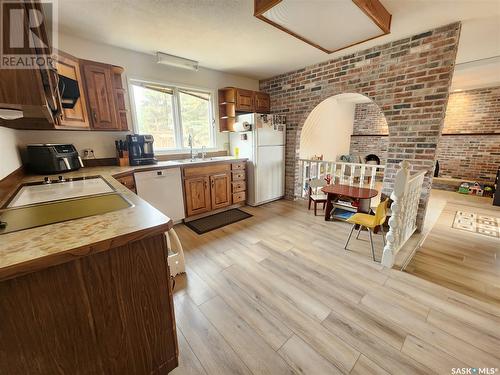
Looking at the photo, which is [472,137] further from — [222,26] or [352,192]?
[222,26]

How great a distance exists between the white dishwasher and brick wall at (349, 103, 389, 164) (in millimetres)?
6297

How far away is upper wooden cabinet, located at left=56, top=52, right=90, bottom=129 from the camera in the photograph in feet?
6.88

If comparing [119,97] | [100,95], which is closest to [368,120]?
[119,97]

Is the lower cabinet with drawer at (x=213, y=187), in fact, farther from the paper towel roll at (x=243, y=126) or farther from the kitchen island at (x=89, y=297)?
the kitchen island at (x=89, y=297)

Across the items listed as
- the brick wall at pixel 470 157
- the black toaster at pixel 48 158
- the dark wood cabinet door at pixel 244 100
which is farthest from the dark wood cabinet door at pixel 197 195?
the brick wall at pixel 470 157

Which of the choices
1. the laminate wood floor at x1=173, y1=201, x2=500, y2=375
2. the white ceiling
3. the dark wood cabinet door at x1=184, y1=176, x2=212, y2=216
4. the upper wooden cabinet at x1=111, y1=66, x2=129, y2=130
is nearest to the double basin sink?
the laminate wood floor at x1=173, y1=201, x2=500, y2=375

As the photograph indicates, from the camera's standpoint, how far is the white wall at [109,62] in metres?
2.43

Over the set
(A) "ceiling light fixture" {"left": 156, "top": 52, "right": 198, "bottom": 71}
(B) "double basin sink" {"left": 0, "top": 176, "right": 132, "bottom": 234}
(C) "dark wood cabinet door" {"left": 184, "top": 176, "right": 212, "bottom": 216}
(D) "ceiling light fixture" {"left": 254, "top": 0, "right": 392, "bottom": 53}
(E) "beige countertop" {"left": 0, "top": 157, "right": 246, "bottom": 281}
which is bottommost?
(C) "dark wood cabinet door" {"left": 184, "top": 176, "right": 212, "bottom": 216}

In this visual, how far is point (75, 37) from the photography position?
2467 mm

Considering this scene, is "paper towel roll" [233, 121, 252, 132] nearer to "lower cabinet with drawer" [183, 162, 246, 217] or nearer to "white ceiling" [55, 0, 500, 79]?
"lower cabinet with drawer" [183, 162, 246, 217]

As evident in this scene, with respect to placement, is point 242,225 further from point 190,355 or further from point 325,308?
point 190,355

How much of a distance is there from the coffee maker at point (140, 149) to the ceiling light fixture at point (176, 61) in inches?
43.0

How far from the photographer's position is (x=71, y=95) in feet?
7.24

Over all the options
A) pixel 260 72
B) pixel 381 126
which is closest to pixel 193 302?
pixel 260 72
